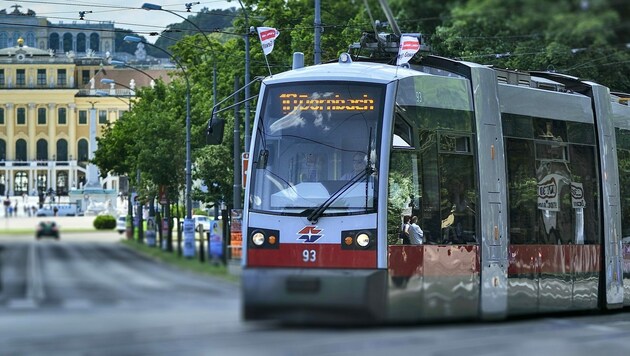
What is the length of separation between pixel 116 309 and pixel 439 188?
715cm

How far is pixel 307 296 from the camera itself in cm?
402

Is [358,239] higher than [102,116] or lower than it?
lower

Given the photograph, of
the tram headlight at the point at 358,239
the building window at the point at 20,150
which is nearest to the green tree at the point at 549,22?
the building window at the point at 20,150

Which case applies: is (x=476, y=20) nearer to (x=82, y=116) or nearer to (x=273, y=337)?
(x=273, y=337)

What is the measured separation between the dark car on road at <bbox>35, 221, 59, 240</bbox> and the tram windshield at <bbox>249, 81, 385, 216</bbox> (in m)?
4.57

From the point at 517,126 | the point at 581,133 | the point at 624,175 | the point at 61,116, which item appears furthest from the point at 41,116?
the point at 624,175

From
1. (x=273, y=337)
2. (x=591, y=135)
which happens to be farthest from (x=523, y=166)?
(x=273, y=337)

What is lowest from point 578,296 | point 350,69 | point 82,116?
point 578,296

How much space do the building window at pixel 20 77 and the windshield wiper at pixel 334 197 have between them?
4407 mm

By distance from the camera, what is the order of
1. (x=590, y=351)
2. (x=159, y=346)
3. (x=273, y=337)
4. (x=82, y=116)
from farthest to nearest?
(x=590, y=351) < (x=82, y=116) < (x=273, y=337) < (x=159, y=346)

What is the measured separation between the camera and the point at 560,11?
2758mm

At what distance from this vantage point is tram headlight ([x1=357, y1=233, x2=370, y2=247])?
26.6 feet

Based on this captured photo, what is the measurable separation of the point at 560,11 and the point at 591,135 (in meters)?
10.4

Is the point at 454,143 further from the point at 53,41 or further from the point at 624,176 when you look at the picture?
the point at 53,41
